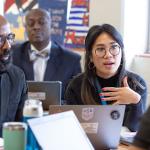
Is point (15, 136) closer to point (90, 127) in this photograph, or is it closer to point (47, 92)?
point (90, 127)

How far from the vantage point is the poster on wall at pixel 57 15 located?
426 cm

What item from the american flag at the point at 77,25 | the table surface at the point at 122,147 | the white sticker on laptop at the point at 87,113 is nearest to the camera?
the white sticker on laptop at the point at 87,113

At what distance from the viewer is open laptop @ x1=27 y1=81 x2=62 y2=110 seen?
7.19ft

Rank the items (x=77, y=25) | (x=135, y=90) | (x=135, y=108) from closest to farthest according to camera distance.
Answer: (x=135, y=108)
(x=135, y=90)
(x=77, y=25)

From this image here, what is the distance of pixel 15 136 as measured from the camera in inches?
54.9

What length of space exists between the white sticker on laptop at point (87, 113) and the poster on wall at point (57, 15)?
2.73 meters

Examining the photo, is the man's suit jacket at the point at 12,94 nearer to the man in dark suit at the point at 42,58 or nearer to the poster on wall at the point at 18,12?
the man in dark suit at the point at 42,58

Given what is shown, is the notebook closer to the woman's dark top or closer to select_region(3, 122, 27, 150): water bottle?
select_region(3, 122, 27, 150): water bottle

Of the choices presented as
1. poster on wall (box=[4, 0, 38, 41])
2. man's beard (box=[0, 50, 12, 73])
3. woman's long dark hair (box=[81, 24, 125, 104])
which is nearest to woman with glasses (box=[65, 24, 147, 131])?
woman's long dark hair (box=[81, 24, 125, 104])

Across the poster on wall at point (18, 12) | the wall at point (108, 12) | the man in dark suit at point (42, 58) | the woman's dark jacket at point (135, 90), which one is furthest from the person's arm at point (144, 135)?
the poster on wall at point (18, 12)

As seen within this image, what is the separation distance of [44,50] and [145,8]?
1.21 metres

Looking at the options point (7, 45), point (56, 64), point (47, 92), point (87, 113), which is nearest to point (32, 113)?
point (87, 113)

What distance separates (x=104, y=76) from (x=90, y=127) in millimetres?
781

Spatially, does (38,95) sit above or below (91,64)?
below
